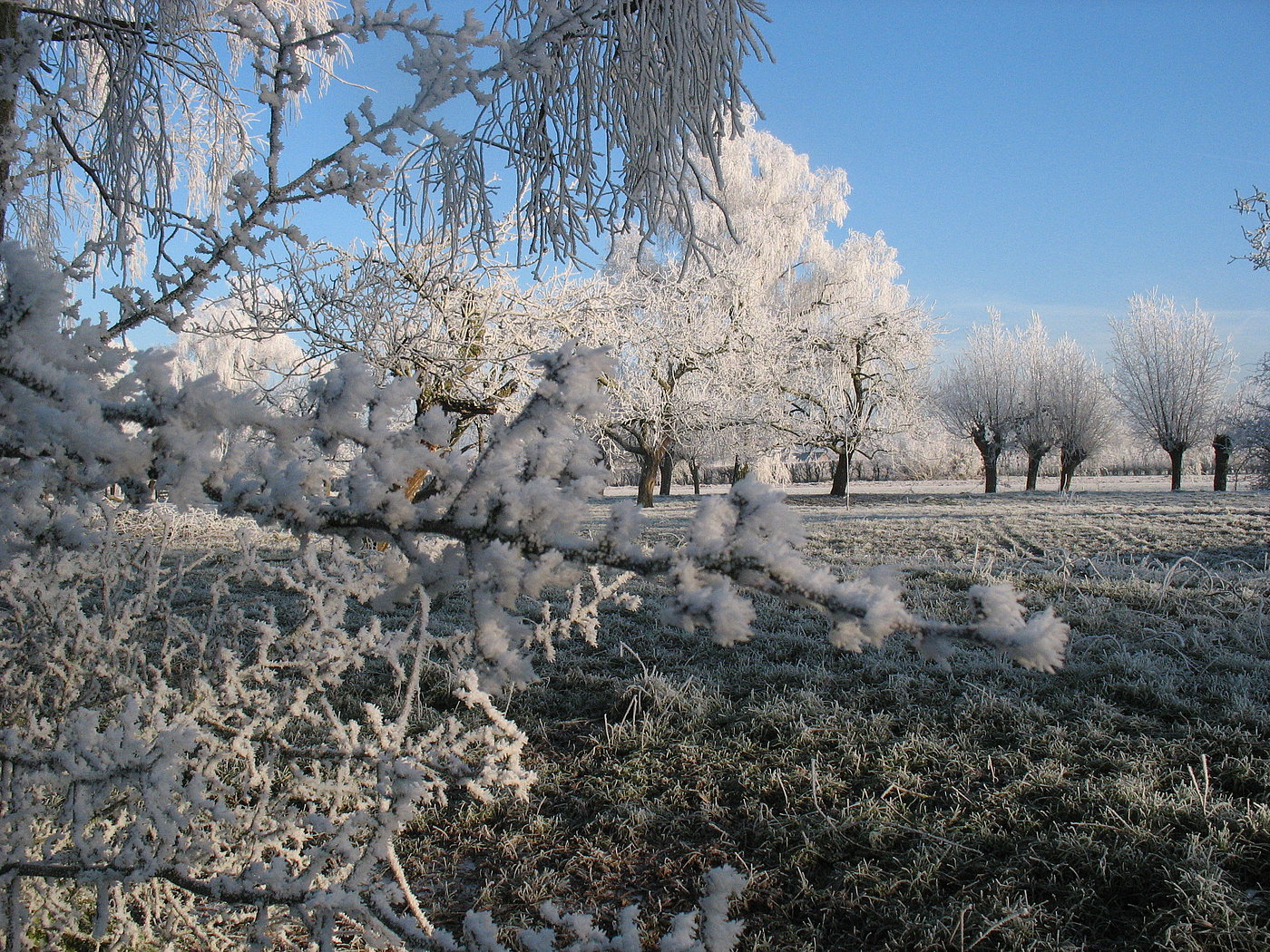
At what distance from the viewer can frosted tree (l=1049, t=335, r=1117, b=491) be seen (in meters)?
24.3

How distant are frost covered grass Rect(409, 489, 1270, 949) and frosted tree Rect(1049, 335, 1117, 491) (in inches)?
926

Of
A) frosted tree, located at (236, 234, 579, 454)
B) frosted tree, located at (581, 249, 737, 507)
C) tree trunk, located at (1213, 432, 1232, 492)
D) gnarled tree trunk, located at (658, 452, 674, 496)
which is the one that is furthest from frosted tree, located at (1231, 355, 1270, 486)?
frosted tree, located at (236, 234, 579, 454)

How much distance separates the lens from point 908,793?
233 centimetres

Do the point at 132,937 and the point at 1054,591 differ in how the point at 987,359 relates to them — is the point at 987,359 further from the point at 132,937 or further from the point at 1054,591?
the point at 132,937

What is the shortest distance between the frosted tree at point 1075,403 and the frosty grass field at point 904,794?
928 inches

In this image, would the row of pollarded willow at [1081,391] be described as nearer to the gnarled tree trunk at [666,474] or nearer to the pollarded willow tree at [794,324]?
the pollarded willow tree at [794,324]

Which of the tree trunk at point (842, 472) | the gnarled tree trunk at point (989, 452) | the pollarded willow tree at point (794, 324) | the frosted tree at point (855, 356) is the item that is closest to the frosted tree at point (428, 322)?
the pollarded willow tree at point (794, 324)

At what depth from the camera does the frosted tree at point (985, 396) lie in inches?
926

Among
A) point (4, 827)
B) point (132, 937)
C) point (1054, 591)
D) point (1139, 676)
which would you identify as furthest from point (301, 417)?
point (1054, 591)

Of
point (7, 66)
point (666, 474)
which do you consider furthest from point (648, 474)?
point (7, 66)

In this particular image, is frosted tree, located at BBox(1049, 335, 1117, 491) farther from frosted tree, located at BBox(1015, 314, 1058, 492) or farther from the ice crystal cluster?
the ice crystal cluster

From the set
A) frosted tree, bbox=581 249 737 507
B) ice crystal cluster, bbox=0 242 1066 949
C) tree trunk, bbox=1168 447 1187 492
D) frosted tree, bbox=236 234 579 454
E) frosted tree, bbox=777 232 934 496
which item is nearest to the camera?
ice crystal cluster, bbox=0 242 1066 949

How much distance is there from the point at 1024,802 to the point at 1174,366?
26557 mm

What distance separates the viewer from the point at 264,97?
5.29 ft
